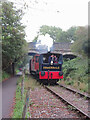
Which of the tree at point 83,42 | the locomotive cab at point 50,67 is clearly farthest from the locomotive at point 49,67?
the tree at point 83,42

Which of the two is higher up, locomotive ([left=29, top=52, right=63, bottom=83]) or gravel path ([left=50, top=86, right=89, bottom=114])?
Answer: locomotive ([left=29, top=52, right=63, bottom=83])

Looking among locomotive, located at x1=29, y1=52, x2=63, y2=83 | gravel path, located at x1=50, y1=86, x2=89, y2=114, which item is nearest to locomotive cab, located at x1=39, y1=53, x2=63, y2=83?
locomotive, located at x1=29, y1=52, x2=63, y2=83

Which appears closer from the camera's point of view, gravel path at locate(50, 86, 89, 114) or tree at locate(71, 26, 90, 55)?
tree at locate(71, 26, 90, 55)

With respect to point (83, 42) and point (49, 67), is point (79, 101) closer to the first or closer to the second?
point (83, 42)

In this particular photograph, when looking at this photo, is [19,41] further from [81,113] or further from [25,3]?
[81,113]

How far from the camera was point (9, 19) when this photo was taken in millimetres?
13789

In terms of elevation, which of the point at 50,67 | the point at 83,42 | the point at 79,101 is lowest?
the point at 79,101

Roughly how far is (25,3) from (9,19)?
6712 mm

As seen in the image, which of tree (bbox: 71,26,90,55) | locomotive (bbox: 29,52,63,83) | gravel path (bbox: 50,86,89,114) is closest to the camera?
tree (bbox: 71,26,90,55)

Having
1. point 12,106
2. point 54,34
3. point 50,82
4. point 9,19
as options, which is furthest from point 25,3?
point 54,34

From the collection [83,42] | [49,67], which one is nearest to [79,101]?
[83,42]

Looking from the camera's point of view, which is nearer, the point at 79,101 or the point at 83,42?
the point at 83,42

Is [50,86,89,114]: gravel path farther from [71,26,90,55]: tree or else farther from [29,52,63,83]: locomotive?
[29,52,63,83]: locomotive

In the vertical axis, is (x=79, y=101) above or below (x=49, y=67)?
below
